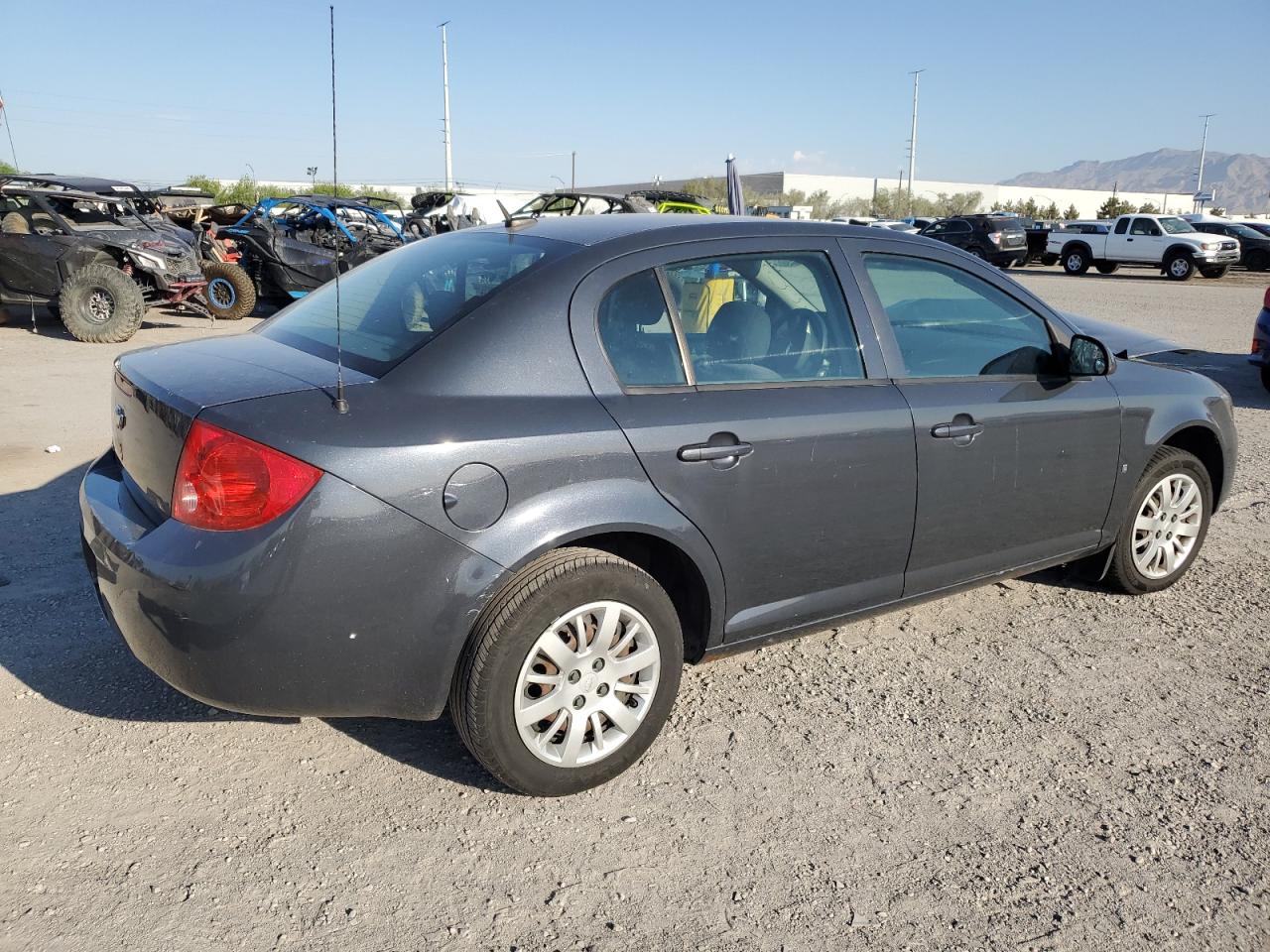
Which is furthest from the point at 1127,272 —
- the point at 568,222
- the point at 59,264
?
the point at 568,222

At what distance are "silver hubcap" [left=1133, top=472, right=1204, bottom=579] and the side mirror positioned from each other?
0.80 metres

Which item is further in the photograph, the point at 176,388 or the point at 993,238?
the point at 993,238

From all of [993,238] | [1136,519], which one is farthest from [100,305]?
[993,238]

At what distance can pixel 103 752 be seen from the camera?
3.23 meters

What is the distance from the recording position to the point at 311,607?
263 cm

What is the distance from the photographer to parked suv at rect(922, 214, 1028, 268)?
3075cm

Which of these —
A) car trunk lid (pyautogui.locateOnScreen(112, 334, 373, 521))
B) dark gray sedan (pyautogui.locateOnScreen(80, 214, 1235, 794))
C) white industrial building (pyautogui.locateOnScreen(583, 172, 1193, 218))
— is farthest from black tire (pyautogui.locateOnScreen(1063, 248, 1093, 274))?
white industrial building (pyautogui.locateOnScreen(583, 172, 1193, 218))

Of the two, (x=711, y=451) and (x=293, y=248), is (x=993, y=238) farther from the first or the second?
(x=711, y=451)

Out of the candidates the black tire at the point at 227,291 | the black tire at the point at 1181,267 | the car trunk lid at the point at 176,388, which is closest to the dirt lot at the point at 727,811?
the car trunk lid at the point at 176,388

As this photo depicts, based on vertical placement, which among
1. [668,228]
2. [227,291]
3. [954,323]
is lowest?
[227,291]

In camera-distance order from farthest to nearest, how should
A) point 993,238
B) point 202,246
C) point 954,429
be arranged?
point 993,238 < point 202,246 < point 954,429

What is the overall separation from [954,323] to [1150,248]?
28.7 m

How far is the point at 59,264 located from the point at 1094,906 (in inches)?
501

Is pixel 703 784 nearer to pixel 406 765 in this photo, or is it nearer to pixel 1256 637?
pixel 406 765
